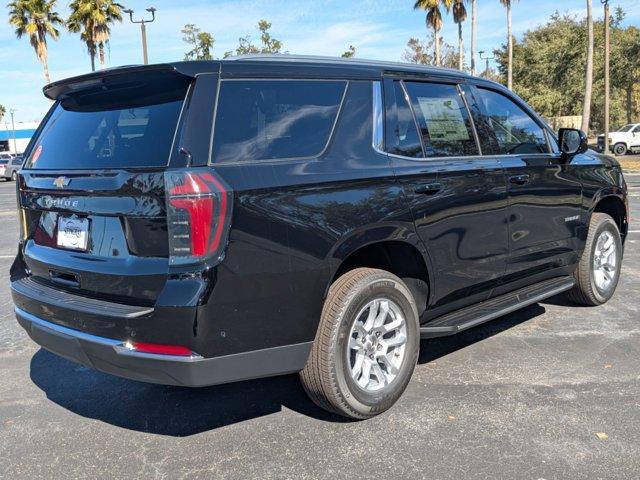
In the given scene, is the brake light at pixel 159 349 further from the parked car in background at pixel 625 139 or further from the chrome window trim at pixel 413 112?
the parked car in background at pixel 625 139

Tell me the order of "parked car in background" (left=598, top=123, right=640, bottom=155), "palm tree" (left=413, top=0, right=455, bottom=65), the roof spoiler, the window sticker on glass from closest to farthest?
the roof spoiler → the window sticker on glass → "parked car in background" (left=598, top=123, right=640, bottom=155) → "palm tree" (left=413, top=0, right=455, bottom=65)

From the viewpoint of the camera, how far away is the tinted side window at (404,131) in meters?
3.60

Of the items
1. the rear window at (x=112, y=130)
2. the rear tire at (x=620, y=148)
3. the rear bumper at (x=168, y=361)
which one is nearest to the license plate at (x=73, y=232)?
the rear window at (x=112, y=130)

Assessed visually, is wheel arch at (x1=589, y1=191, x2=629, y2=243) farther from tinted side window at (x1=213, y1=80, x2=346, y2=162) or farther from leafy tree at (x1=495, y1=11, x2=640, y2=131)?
leafy tree at (x1=495, y1=11, x2=640, y2=131)

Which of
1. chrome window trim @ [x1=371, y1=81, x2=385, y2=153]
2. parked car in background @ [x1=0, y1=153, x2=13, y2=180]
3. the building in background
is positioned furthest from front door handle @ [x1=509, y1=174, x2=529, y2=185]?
the building in background

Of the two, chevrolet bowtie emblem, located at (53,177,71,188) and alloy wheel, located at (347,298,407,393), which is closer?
chevrolet bowtie emblem, located at (53,177,71,188)

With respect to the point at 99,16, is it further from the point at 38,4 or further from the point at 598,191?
the point at 598,191

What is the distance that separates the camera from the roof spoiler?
287 centimetres

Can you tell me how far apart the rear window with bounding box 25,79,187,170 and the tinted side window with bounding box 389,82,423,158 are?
4.34 feet

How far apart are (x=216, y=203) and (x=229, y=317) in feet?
1.72

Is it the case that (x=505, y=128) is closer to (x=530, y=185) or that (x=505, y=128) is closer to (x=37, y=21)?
(x=530, y=185)

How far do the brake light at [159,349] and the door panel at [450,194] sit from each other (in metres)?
1.53

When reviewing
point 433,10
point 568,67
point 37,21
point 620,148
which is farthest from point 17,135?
point 620,148

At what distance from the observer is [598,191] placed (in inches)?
205
